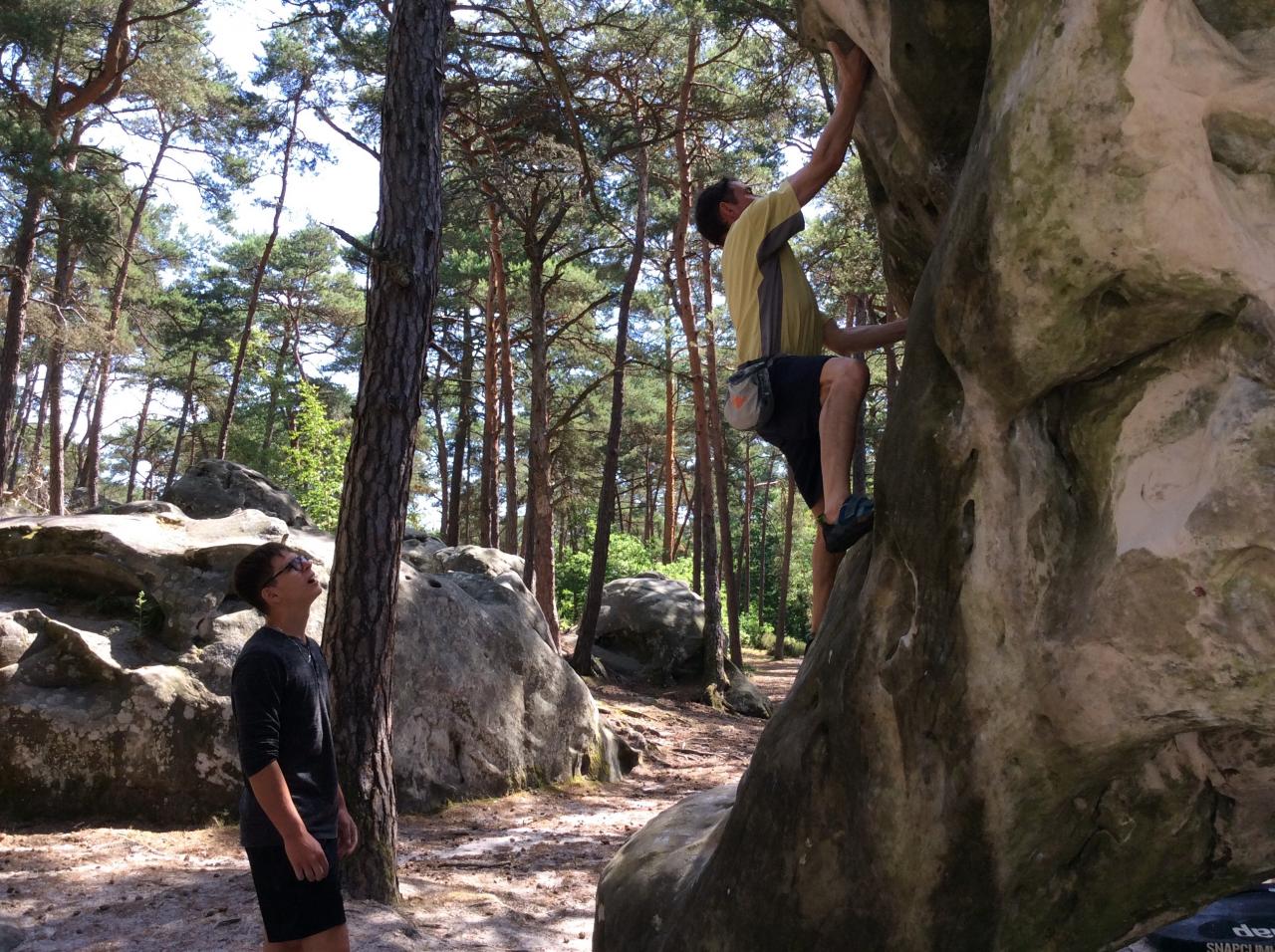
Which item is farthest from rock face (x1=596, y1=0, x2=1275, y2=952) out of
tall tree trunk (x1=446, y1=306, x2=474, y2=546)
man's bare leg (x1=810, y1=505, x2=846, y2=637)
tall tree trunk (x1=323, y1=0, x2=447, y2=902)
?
tall tree trunk (x1=446, y1=306, x2=474, y2=546)

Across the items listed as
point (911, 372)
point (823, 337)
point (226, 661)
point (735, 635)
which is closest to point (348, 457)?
point (226, 661)

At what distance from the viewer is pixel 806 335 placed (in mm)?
4227

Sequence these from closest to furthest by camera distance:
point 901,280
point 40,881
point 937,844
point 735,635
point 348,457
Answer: point 937,844 → point 901,280 → point 40,881 → point 348,457 → point 735,635

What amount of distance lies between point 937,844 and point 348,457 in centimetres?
437

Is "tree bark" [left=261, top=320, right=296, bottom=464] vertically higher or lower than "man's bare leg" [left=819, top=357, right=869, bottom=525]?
higher

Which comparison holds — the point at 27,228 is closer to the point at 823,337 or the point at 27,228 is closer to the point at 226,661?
the point at 226,661

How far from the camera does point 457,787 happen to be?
28.7 feet

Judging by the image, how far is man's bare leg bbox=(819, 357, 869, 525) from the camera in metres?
3.74

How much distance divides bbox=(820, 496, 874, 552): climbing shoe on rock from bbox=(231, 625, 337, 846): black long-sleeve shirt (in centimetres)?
195

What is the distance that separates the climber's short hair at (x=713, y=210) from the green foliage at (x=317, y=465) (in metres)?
12.7

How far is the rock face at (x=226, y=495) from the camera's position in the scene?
35.2 feet

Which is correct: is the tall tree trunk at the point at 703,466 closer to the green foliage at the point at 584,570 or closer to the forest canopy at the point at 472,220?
the forest canopy at the point at 472,220

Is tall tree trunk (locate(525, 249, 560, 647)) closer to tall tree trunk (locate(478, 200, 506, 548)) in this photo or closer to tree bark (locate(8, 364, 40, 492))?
tall tree trunk (locate(478, 200, 506, 548))

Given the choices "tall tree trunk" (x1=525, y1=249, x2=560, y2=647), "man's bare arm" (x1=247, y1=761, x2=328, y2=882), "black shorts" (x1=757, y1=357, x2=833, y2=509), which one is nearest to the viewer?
"man's bare arm" (x1=247, y1=761, x2=328, y2=882)
